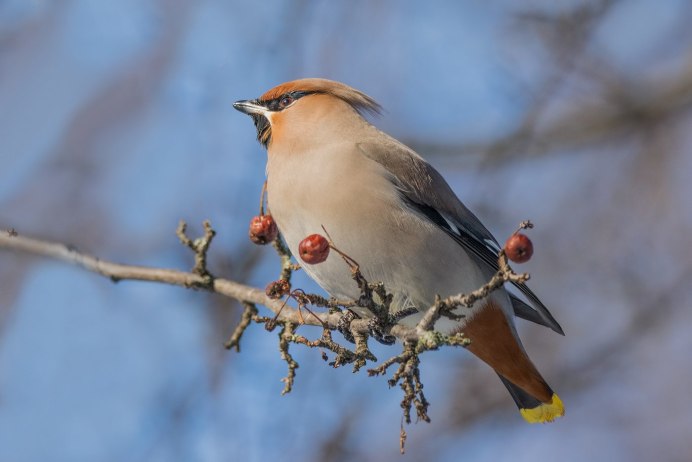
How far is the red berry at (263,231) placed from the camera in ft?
14.3

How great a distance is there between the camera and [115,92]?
6402mm

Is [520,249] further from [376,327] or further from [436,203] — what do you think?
[436,203]

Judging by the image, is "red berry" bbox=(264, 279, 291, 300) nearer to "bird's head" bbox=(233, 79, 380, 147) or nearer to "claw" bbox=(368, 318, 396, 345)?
"claw" bbox=(368, 318, 396, 345)

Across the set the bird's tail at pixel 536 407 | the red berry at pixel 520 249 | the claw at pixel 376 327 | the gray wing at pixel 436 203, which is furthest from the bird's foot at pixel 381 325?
the bird's tail at pixel 536 407

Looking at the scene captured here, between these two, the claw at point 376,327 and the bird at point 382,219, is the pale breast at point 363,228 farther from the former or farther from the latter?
the claw at point 376,327

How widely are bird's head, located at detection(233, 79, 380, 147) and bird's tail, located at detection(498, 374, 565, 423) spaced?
4.85ft

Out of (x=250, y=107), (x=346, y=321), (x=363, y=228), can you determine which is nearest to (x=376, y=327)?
(x=346, y=321)

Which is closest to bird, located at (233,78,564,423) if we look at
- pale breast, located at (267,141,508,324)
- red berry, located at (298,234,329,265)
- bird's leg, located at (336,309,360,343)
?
pale breast, located at (267,141,508,324)

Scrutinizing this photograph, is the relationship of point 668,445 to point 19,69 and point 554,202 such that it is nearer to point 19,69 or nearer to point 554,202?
point 554,202

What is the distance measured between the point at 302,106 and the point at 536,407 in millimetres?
1825

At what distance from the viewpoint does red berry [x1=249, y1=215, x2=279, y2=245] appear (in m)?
4.35

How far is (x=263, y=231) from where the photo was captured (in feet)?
14.3

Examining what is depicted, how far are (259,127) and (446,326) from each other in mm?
1367

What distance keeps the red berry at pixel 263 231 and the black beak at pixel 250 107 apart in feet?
3.19
